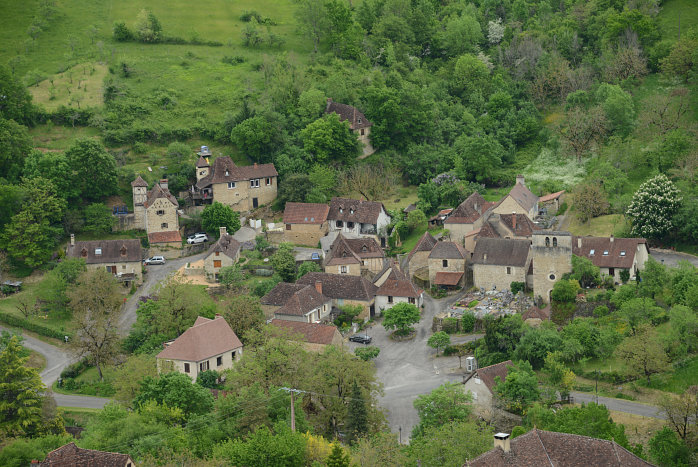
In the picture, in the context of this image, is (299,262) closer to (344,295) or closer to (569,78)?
(344,295)

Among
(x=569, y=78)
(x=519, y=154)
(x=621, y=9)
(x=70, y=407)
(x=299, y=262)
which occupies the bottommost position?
(x=70, y=407)

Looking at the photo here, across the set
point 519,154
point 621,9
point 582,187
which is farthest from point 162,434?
point 621,9

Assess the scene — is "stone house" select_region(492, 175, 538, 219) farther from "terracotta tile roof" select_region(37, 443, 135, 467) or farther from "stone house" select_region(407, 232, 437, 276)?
"terracotta tile roof" select_region(37, 443, 135, 467)

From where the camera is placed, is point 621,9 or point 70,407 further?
point 621,9

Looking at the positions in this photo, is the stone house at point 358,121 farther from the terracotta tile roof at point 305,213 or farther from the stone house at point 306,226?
the stone house at point 306,226

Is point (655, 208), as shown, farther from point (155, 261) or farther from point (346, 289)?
point (155, 261)

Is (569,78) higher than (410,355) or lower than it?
higher
